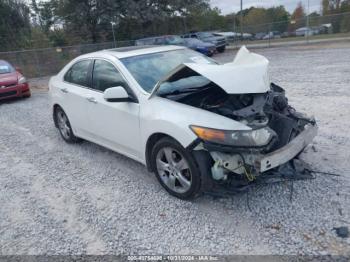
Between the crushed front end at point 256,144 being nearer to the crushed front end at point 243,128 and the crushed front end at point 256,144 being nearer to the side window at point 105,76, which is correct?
the crushed front end at point 243,128

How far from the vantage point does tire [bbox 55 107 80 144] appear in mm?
5715

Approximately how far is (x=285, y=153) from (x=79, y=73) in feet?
11.5

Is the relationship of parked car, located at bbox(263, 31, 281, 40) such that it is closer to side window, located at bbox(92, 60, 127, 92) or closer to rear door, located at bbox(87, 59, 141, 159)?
side window, located at bbox(92, 60, 127, 92)

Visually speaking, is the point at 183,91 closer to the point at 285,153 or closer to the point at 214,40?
the point at 285,153

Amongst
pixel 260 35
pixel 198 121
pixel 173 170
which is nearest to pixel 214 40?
pixel 260 35

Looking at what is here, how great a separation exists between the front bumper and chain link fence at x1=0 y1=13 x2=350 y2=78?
17323 millimetres

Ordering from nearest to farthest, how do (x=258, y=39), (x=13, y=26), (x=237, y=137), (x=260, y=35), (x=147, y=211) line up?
(x=237, y=137), (x=147, y=211), (x=13, y=26), (x=258, y=39), (x=260, y=35)

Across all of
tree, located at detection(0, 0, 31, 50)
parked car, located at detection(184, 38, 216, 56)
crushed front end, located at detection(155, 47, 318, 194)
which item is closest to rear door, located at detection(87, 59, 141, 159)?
crushed front end, located at detection(155, 47, 318, 194)

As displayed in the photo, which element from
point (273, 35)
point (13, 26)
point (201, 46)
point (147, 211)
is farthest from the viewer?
point (273, 35)

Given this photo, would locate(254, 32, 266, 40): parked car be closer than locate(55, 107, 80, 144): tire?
No

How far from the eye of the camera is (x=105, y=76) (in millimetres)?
4582

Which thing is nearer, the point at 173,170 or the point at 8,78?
the point at 173,170

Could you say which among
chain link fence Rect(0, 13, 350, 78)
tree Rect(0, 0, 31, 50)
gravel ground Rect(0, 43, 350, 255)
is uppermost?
tree Rect(0, 0, 31, 50)

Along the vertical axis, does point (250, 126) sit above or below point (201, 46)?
below
